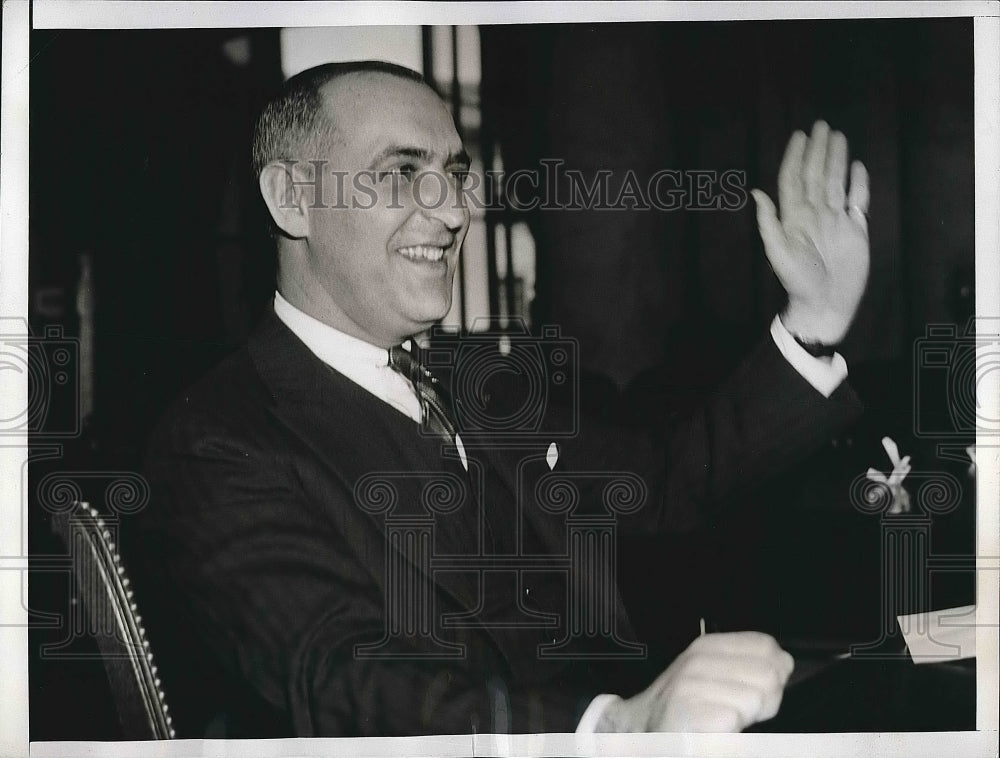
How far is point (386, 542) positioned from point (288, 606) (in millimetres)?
189

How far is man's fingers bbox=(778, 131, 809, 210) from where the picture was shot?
140 centimetres

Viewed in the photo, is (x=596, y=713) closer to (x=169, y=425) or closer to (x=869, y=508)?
(x=869, y=508)

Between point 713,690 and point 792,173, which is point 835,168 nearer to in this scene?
point 792,173

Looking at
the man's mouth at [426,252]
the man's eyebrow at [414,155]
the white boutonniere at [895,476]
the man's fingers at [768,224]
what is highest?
the man's eyebrow at [414,155]

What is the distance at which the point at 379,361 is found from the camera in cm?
139

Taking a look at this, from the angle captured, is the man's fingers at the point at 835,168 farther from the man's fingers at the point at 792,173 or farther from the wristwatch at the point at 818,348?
the wristwatch at the point at 818,348

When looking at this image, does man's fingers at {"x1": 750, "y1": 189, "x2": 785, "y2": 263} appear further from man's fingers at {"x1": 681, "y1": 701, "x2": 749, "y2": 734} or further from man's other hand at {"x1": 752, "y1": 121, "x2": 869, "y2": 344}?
man's fingers at {"x1": 681, "y1": 701, "x2": 749, "y2": 734}

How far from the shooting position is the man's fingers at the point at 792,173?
4.59ft

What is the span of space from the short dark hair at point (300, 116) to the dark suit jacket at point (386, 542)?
29 centimetres

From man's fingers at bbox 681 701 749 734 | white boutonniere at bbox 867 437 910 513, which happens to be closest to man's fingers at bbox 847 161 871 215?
white boutonniere at bbox 867 437 910 513

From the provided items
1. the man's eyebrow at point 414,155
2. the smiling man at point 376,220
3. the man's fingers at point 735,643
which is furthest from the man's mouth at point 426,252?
the man's fingers at point 735,643

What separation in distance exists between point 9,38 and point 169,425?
0.72 metres

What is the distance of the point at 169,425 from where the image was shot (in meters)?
1.40

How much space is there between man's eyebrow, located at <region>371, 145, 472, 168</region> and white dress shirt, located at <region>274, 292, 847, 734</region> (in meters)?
0.28
